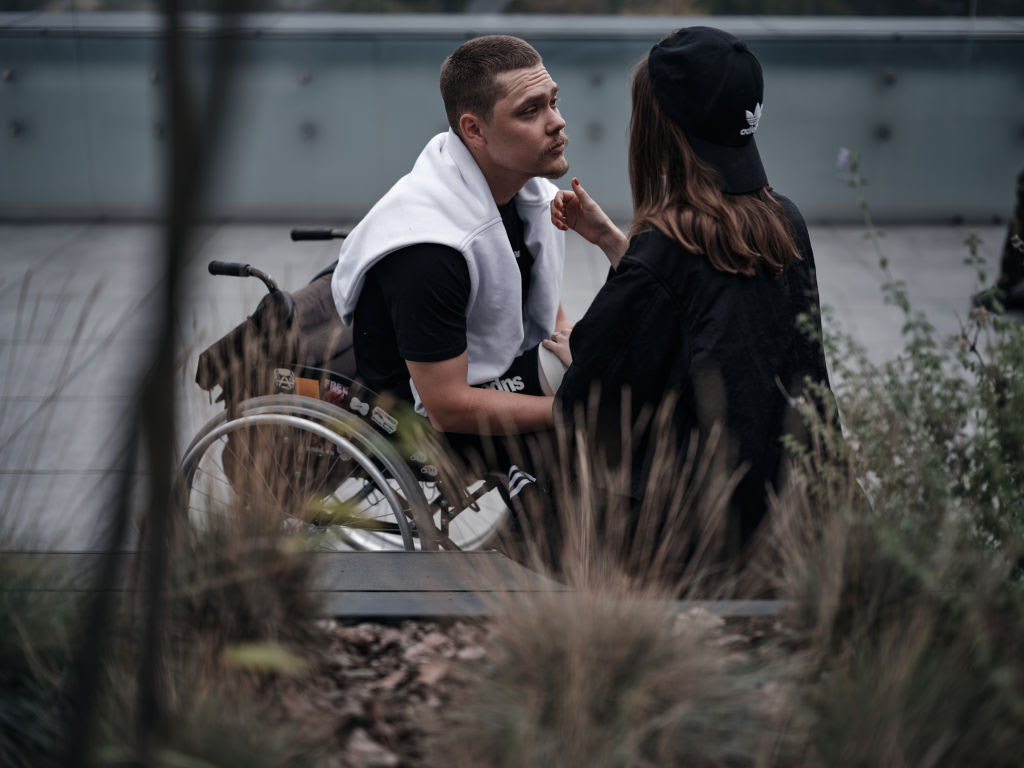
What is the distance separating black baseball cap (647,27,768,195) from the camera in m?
2.26

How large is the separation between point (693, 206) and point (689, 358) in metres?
0.34

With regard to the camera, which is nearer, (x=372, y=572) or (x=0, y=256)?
(x=372, y=572)

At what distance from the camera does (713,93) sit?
2.26 meters

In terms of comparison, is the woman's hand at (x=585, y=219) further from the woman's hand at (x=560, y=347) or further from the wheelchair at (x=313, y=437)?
the wheelchair at (x=313, y=437)

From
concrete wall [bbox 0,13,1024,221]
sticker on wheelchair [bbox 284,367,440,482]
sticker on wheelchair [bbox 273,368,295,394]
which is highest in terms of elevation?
concrete wall [bbox 0,13,1024,221]

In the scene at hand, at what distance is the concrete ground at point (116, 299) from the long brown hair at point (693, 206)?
1752mm

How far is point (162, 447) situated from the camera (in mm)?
1228

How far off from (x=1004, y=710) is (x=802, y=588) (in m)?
0.39

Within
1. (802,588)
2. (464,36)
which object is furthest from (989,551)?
(464,36)

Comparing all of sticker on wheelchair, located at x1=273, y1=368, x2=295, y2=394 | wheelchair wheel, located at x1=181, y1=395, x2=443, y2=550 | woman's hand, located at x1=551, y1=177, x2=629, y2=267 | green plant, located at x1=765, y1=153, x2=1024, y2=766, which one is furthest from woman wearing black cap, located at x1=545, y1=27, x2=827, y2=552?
sticker on wheelchair, located at x1=273, y1=368, x2=295, y2=394

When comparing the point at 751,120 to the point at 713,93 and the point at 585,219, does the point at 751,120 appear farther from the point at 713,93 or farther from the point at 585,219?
the point at 585,219

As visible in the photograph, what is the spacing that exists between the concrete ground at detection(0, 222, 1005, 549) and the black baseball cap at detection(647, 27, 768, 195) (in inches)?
→ 73.2

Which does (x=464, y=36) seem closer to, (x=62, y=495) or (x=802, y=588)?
(x=62, y=495)

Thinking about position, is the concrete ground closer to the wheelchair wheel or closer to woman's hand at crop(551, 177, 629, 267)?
the wheelchair wheel
